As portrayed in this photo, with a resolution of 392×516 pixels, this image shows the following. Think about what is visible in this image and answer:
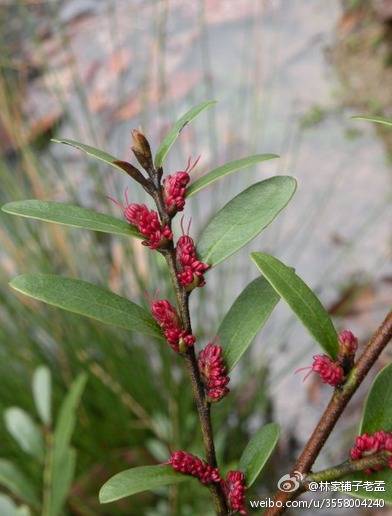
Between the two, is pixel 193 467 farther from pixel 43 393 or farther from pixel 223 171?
pixel 43 393

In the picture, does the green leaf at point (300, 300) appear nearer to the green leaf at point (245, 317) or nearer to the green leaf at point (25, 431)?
the green leaf at point (245, 317)

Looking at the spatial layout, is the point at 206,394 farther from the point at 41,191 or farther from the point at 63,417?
the point at 41,191

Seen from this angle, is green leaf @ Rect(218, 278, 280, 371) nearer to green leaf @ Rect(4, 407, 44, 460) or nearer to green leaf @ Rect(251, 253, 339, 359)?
green leaf @ Rect(251, 253, 339, 359)

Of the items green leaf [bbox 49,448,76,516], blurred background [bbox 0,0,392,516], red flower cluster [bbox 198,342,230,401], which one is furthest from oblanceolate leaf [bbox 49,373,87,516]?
red flower cluster [bbox 198,342,230,401]

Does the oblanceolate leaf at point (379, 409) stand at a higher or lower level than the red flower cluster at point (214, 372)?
lower

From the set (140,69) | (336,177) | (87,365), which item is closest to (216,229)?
(87,365)

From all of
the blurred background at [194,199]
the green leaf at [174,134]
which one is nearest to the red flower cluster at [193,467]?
the green leaf at [174,134]

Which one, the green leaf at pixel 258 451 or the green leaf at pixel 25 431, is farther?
the green leaf at pixel 25 431

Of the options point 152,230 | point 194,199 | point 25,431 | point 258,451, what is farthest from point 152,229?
point 194,199
